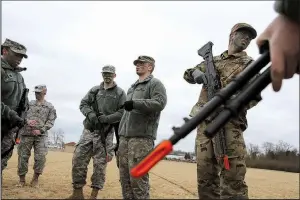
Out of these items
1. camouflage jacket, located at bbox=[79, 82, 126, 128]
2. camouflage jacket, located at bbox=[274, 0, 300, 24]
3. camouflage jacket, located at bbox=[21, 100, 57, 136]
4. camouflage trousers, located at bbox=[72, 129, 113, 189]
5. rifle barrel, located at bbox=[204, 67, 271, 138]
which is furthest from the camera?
camouflage jacket, located at bbox=[21, 100, 57, 136]

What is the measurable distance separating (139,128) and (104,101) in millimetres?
1299

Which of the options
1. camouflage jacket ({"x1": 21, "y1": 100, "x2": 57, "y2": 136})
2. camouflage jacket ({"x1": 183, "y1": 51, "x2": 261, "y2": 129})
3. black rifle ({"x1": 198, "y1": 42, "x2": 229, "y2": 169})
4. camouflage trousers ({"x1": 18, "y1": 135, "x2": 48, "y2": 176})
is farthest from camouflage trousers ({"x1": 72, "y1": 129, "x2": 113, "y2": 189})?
black rifle ({"x1": 198, "y1": 42, "x2": 229, "y2": 169})

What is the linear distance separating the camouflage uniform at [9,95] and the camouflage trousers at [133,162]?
55.6 inches

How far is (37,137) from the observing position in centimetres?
718

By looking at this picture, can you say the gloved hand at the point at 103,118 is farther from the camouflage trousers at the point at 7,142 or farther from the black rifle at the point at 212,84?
the black rifle at the point at 212,84

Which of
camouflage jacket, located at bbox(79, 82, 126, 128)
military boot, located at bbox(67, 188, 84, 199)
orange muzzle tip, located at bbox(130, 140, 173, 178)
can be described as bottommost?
military boot, located at bbox(67, 188, 84, 199)

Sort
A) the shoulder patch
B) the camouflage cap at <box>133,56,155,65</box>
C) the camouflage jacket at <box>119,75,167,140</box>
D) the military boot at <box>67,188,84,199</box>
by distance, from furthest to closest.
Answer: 1. the shoulder patch
2. the military boot at <box>67,188,84,199</box>
3. the camouflage cap at <box>133,56,155,65</box>
4. the camouflage jacket at <box>119,75,167,140</box>

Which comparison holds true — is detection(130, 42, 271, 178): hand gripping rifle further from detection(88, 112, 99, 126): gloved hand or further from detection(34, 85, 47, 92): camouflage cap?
detection(34, 85, 47, 92): camouflage cap

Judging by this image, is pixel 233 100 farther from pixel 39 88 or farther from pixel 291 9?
pixel 39 88

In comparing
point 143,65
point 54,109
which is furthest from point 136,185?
point 54,109

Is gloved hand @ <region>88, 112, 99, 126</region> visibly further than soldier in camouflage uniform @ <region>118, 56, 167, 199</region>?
Yes

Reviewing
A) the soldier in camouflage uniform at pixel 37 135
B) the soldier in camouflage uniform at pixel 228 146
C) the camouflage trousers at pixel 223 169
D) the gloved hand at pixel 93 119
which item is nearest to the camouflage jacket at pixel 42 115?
the soldier in camouflage uniform at pixel 37 135

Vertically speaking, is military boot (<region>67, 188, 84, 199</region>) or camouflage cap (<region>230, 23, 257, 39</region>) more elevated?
camouflage cap (<region>230, 23, 257, 39</region>)

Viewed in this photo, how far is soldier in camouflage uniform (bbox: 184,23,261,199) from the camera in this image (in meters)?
3.38
